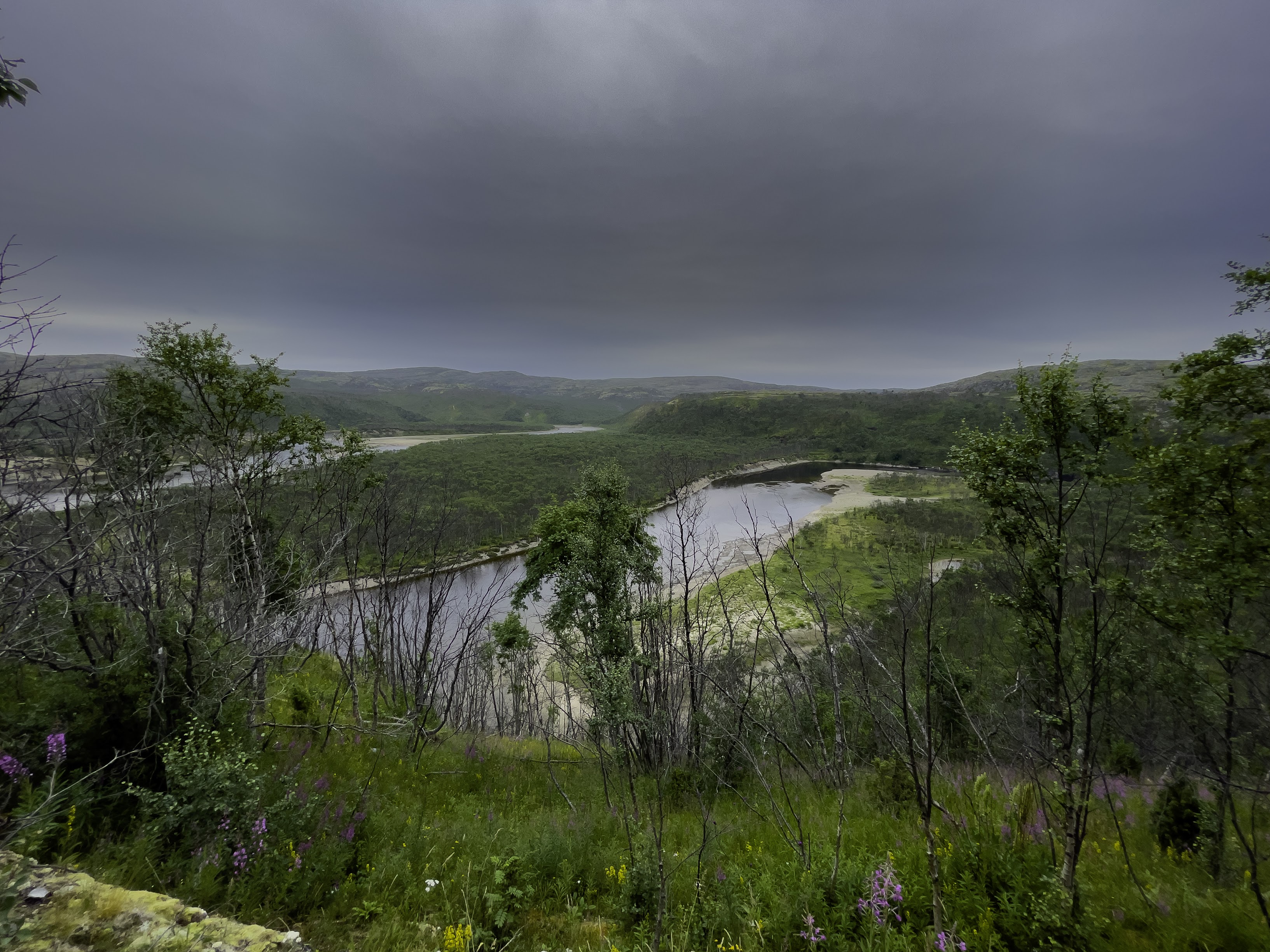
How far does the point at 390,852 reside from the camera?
408 cm

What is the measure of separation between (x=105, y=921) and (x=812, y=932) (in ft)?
14.0

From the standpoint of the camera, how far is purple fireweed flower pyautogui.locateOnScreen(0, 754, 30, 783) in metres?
3.00

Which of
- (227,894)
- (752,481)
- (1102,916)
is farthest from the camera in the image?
(752,481)

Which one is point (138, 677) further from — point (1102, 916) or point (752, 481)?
point (752, 481)

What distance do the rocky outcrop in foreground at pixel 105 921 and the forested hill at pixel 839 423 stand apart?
135 metres

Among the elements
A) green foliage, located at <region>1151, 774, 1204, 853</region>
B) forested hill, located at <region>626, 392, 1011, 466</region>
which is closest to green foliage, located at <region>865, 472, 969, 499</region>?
forested hill, located at <region>626, 392, 1011, 466</region>

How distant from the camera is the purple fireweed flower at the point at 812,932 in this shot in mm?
2992

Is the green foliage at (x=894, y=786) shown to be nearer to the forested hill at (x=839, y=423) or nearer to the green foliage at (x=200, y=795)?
the green foliage at (x=200, y=795)

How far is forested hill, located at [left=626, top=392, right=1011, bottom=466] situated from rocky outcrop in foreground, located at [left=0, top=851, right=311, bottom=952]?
135m

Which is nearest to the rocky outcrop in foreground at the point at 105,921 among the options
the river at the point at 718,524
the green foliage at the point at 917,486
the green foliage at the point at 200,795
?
the green foliage at the point at 200,795

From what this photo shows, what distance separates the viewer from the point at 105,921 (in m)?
2.39

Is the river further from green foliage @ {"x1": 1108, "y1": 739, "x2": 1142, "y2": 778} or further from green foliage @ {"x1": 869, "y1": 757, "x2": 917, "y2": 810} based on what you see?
green foliage @ {"x1": 1108, "y1": 739, "x2": 1142, "y2": 778}

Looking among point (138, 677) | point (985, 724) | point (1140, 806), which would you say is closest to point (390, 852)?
point (138, 677)

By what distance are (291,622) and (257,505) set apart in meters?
3.14
